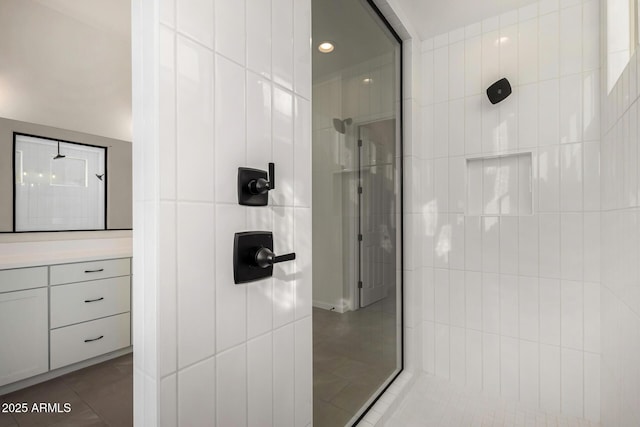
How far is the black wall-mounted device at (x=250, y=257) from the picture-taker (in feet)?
2.80

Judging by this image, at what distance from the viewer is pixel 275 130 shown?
995mm

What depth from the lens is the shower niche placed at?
1937 mm

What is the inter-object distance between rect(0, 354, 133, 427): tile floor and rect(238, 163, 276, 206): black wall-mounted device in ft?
6.07

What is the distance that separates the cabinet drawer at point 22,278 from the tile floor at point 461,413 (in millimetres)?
2556

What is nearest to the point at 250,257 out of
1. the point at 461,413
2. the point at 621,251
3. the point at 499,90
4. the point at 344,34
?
the point at 344,34

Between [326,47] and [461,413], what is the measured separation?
2.13 meters

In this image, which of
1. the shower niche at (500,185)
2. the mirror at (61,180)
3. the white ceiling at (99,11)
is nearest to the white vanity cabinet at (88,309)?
the mirror at (61,180)

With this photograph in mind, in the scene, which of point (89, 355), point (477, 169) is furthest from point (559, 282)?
point (89, 355)

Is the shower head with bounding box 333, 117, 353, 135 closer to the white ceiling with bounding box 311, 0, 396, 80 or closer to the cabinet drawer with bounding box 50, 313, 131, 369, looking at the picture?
the white ceiling with bounding box 311, 0, 396, 80

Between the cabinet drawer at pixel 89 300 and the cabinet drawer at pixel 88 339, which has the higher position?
the cabinet drawer at pixel 89 300

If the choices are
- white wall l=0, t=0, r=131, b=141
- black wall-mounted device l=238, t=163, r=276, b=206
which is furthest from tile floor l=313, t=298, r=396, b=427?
white wall l=0, t=0, r=131, b=141

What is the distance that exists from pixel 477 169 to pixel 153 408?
213cm

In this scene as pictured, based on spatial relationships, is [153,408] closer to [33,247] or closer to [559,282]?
[559,282]

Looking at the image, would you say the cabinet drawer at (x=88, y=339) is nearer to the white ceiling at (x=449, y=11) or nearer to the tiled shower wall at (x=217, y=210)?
the tiled shower wall at (x=217, y=210)
